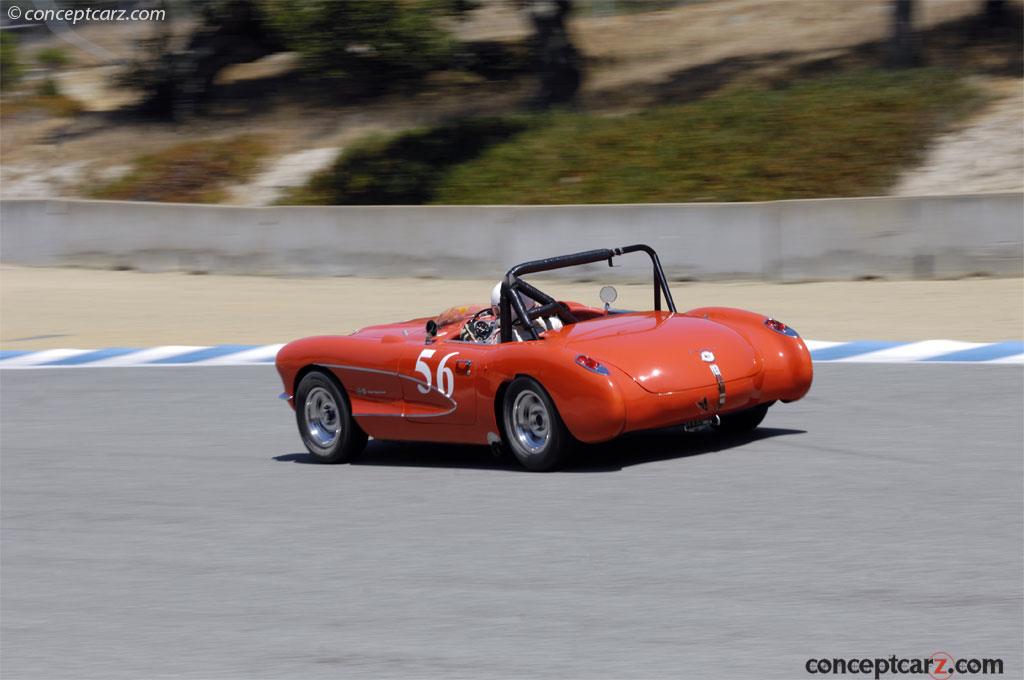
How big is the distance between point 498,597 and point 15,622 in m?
2.00

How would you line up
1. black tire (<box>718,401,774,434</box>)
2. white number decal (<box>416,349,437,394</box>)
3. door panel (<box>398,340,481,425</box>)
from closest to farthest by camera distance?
door panel (<box>398,340,481,425</box>)
white number decal (<box>416,349,437,394</box>)
black tire (<box>718,401,774,434</box>)

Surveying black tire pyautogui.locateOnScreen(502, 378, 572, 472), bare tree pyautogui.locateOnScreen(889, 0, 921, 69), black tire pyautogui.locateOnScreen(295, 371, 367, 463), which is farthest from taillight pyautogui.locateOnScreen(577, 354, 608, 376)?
bare tree pyautogui.locateOnScreen(889, 0, 921, 69)

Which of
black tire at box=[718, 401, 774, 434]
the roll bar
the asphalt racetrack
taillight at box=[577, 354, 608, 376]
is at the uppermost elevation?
the roll bar

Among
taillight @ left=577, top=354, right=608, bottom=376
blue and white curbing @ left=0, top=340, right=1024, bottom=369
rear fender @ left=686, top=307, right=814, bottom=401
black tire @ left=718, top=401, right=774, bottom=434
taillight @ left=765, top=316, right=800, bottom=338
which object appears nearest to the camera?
taillight @ left=577, top=354, right=608, bottom=376

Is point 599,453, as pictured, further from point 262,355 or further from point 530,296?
point 262,355

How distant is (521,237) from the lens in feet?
67.1

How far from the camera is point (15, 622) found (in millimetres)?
6395

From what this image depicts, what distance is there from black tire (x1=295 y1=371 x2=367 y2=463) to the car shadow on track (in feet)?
0.32

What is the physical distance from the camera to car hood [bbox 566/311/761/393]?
8.55 m

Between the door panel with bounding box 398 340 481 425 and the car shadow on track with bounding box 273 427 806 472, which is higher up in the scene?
the door panel with bounding box 398 340 481 425

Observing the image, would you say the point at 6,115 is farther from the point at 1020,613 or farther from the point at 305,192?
the point at 1020,613

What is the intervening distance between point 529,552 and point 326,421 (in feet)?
10.8

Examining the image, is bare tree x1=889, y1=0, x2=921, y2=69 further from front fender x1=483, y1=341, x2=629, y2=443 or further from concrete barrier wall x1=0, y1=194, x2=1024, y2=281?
front fender x1=483, y1=341, x2=629, y2=443

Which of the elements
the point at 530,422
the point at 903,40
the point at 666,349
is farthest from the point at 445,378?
the point at 903,40
